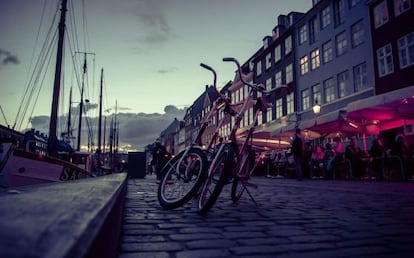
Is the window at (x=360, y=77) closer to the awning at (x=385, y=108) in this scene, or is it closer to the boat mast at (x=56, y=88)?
the awning at (x=385, y=108)

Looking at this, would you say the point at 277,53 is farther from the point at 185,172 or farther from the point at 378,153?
the point at 185,172

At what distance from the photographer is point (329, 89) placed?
28219 mm

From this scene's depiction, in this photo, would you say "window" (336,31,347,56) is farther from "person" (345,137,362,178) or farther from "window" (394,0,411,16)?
"person" (345,137,362,178)

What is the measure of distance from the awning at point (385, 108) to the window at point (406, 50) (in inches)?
297

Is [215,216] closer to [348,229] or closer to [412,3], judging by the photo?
[348,229]

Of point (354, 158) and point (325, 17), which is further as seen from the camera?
point (325, 17)

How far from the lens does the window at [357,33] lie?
81.0 feet

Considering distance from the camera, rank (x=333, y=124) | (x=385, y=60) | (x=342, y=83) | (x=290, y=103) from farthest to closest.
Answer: (x=290, y=103)
(x=342, y=83)
(x=385, y=60)
(x=333, y=124)

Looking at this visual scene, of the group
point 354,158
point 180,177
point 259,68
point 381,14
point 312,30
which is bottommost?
point 180,177

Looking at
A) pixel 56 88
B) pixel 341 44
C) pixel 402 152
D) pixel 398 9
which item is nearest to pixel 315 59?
pixel 341 44

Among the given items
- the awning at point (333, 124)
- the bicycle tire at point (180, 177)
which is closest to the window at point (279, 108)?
the awning at point (333, 124)

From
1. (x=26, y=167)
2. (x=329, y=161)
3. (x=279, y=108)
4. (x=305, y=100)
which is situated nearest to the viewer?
(x=26, y=167)

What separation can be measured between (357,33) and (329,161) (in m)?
14.1

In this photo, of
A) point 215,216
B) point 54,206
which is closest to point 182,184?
point 215,216
